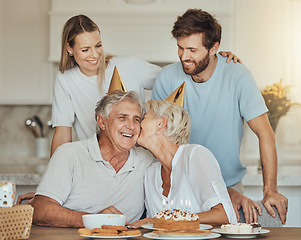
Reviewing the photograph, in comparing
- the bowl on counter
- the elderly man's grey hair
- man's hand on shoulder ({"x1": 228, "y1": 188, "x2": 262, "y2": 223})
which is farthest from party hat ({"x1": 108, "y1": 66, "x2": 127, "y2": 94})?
the bowl on counter

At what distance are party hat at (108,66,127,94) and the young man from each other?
225 mm

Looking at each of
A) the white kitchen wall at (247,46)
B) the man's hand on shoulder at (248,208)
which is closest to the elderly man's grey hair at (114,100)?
the man's hand on shoulder at (248,208)

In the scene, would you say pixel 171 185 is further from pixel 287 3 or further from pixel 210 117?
pixel 287 3

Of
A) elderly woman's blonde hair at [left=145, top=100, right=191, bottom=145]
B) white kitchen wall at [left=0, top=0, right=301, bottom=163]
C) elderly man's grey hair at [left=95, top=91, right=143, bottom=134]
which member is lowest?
elderly woman's blonde hair at [left=145, top=100, right=191, bottom=145]

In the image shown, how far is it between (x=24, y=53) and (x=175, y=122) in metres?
2.36

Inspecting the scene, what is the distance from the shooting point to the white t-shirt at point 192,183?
2.03 meters

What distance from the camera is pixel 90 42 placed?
2.47m

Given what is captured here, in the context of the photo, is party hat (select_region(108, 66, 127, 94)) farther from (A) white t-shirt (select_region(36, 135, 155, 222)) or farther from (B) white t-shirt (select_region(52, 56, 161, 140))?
(A) white t-shirt (select_region(36, 135, 155, 222))

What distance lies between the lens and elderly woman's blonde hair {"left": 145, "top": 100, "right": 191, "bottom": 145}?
7.36ft

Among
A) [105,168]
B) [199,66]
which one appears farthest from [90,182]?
[199,66]

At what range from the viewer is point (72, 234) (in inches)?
69.7

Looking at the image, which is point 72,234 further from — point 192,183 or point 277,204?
point 277,204

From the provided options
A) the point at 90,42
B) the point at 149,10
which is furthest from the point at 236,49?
the point at 90,42

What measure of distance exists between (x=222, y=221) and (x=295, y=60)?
2586mm
